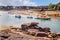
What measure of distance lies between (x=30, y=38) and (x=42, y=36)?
7.4 inches

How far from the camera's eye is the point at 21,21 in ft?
7.97

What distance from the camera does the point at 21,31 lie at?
241cm

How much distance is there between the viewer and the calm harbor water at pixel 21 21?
2.31 meters

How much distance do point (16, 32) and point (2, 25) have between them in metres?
0.27

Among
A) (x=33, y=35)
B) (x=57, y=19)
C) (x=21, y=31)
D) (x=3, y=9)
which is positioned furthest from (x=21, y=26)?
(x=57, y=19)

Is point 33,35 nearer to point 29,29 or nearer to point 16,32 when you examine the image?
point 29,29

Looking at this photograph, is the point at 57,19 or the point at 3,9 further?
the point at 3,9

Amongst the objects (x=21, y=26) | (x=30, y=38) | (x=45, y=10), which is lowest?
(x=30, y=38)

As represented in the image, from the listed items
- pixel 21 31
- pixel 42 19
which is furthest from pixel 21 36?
pixel 42 19

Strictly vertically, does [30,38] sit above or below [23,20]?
below

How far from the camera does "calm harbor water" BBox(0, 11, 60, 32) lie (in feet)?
7.58

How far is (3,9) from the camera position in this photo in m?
2.52

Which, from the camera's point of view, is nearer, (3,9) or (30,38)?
(30,38)

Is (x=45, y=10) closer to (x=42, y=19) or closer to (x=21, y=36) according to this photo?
(x=42, y=19)
